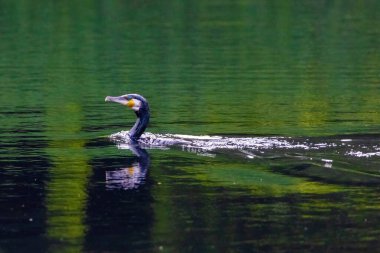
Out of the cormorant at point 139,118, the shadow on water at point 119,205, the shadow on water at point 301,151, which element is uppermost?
the cormorant at point 139,118

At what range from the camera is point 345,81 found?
2817 centimetres

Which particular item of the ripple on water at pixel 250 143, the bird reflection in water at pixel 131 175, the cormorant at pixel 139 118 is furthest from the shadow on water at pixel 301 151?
the bird reflection in water at pixel 131 175

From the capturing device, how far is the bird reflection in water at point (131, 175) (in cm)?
1490

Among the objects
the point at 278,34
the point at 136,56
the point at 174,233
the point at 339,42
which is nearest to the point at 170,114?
the point at 174,233

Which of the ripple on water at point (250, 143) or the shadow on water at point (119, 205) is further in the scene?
the ripple on water at point (250, 143)

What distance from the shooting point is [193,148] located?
17766 millimetres

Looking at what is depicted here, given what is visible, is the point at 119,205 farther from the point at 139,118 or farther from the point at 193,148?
the point at 139,118

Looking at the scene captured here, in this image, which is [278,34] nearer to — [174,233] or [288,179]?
[288,179]

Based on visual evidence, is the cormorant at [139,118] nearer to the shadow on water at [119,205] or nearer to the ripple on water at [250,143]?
the ripple on water at [250,143]

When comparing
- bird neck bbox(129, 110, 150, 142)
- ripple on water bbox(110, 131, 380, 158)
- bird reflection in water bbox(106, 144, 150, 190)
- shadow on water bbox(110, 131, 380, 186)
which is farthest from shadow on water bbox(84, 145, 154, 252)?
bird neck bbox(129, 110, 150, 142)

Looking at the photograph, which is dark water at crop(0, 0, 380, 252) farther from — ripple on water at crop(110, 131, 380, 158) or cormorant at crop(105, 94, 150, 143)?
cormorant at crop(105, 94, 150, 143)

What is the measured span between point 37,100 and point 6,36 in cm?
1826

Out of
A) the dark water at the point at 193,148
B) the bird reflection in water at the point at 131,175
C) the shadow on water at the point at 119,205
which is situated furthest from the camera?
the bird reflection in water at the point at 131,175

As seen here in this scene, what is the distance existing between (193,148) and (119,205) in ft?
14.0
